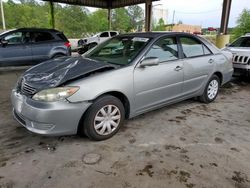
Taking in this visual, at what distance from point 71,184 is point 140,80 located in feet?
5.27

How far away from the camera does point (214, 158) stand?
2.54m

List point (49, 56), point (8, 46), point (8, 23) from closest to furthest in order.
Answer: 1. point (8, 46)
2. point (49, 56)
3. point (8, 23)

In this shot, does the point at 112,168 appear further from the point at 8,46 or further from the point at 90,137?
the point at 8,46

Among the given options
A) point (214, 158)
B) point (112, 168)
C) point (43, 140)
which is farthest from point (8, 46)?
point (214, 158)

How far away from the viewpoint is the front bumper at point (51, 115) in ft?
8.00

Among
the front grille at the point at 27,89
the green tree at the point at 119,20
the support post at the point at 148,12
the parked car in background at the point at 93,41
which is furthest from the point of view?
the green tree at the point at 119,20

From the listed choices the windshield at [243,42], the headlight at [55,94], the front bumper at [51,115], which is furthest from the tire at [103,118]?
the windshield at [243,42]

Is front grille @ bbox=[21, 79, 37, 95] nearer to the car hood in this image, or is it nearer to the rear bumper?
the car hood

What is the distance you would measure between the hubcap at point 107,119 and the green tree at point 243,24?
1307 cm

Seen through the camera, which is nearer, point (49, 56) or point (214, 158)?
point (214, 158)

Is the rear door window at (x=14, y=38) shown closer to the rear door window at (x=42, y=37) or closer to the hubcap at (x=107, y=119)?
the rear door window at (x=42, y=37)

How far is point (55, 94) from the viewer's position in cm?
247

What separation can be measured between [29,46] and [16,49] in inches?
16.5

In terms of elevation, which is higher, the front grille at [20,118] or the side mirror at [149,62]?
the side mirror at [149,62]
